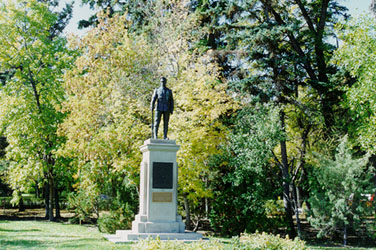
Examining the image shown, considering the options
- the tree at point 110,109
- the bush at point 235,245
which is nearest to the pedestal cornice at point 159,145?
the tree at point 110,109

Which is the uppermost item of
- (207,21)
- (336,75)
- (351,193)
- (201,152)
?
(207,21)

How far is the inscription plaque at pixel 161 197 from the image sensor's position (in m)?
12.9

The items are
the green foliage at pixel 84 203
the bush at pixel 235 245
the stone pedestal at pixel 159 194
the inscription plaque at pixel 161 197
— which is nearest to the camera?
the bush at pixel 235 245

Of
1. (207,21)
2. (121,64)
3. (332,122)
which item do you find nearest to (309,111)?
(332,122)

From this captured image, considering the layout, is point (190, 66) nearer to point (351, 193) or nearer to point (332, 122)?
point (332, 122)

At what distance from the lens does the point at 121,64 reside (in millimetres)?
19094

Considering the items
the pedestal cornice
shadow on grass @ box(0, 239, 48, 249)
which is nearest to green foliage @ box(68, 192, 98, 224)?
shadow on grass @ box(0, 239, 48, 249)

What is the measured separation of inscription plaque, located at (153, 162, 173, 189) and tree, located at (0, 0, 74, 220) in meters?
12.6

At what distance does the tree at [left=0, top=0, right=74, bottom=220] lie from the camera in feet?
79.1

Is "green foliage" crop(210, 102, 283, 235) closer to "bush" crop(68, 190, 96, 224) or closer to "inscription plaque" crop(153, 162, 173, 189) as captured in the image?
"inscription plaque" crop(153, 162, 173, 189)

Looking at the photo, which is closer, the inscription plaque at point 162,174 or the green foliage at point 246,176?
the inscription plaque at point 162,174

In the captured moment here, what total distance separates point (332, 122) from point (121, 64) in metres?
10.7

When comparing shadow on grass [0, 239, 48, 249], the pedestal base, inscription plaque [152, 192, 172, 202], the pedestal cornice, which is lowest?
shadow on grass [0, 239, 48, 249]

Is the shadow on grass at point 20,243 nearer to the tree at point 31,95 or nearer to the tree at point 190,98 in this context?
the tree at point 190,98
